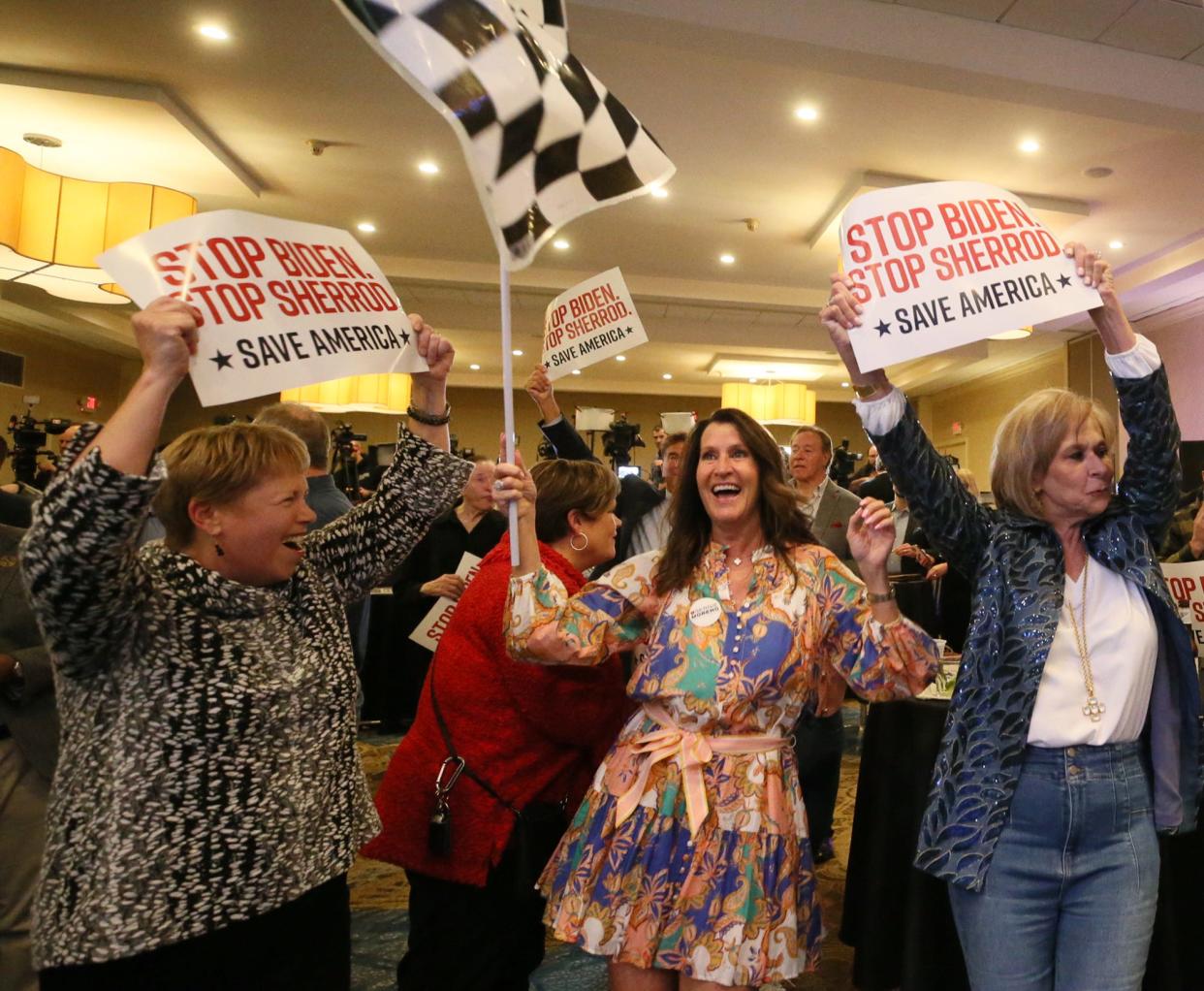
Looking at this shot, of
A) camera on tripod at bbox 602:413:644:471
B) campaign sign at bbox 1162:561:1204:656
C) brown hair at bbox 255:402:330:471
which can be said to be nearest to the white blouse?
campaign sign at bbox 1162:561:1204:656

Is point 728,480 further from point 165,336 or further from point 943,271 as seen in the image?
point 165,336

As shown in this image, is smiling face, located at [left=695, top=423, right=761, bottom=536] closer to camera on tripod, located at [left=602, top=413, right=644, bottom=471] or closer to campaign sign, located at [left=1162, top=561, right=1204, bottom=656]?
campaign sign, located at [left=1162, top=561, right=1204, bottom=656]

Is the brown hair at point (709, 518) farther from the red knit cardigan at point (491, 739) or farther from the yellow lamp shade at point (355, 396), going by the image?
the yellow lamp shade at point (355, 396)

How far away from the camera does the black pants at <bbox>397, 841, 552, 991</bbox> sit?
5.25 feet

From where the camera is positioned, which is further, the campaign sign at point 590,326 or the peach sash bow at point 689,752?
the campaign sign at point 590,326

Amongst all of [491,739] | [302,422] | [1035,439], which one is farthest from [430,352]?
[302,422]

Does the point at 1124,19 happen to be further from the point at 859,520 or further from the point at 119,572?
the point at 119,572

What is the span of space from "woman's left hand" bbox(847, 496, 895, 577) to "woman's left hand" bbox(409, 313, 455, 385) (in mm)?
796

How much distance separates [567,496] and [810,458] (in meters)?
2.35

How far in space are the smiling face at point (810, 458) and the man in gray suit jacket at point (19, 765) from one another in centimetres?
309

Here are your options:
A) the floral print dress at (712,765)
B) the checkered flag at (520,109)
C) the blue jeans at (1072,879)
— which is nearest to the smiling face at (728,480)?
the floral print dress at (712,765)

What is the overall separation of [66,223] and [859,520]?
4837 millimetres

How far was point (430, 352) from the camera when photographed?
158 centimetres

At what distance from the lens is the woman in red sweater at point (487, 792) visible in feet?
5.23
